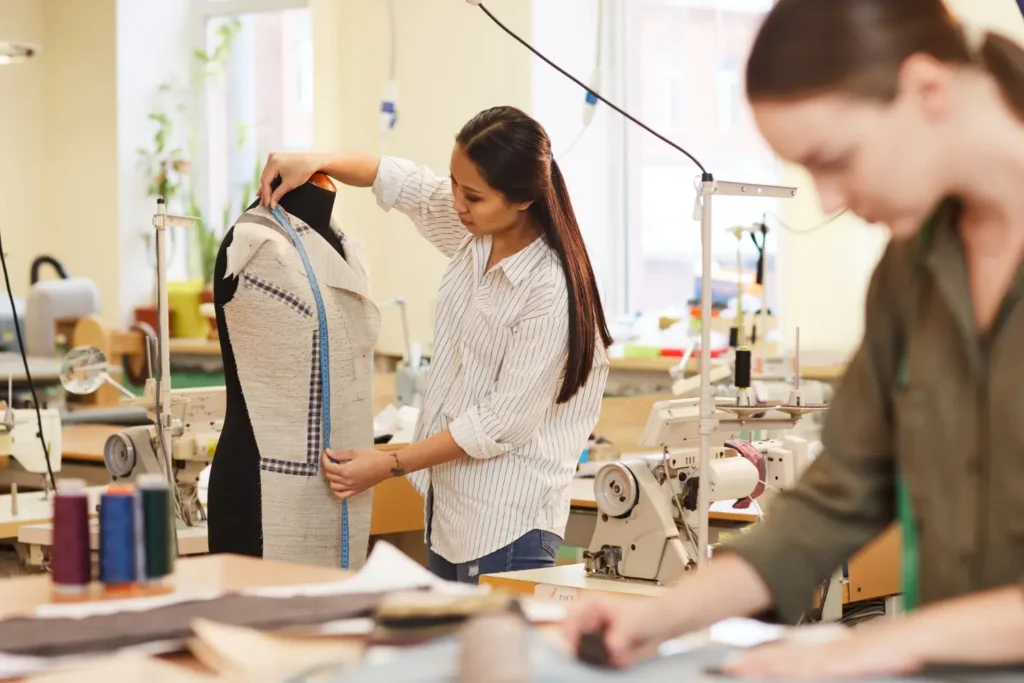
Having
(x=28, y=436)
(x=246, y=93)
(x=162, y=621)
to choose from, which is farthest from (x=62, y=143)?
(x=162, y=621)

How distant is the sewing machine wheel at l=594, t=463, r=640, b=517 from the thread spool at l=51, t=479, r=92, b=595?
1.09 meters

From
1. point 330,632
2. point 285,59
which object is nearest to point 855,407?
point 330,632

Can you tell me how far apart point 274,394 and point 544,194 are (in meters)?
0.58

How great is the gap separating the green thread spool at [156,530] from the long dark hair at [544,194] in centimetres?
90

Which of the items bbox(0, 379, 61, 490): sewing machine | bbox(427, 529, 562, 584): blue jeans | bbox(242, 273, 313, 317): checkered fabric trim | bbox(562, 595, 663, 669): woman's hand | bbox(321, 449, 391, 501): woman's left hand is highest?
bbox(242, 273, 313, 317): checkered fabric trim

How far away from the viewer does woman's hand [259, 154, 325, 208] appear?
2266 millimetres

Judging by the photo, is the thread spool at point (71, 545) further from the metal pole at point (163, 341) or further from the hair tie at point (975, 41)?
the hair tie at point (975, 41)

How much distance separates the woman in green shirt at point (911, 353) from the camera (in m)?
0.96

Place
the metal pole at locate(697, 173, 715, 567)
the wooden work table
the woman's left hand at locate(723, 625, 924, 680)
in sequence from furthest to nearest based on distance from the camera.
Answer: the wooden work table
the metal pole at locate(697, 173, 715, 567)
the woman's left hand at locate(723, 625, 924, 680)

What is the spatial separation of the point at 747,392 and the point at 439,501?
64 centimetres

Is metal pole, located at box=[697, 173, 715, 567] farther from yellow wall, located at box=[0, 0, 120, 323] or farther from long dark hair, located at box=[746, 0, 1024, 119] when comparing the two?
yellow wall, located at box=[0, 0, 120, 323]

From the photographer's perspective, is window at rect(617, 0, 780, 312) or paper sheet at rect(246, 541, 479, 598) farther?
window at rect(617, 0, 780, 312)

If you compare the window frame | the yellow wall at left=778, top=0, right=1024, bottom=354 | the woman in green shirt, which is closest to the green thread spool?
the woman in green shirt

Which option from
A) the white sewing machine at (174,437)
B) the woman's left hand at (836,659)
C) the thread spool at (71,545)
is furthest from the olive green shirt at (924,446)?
the white sewing machine at (174,437)
